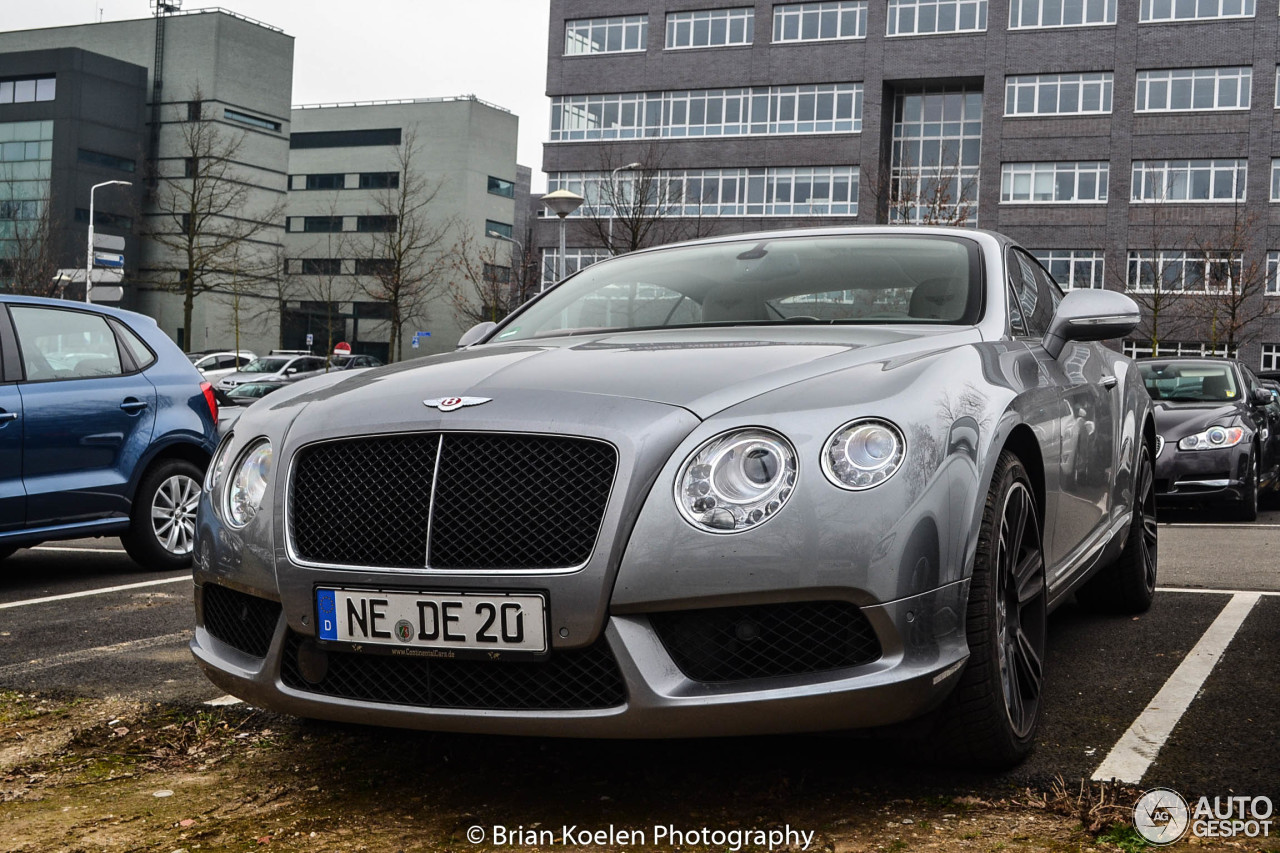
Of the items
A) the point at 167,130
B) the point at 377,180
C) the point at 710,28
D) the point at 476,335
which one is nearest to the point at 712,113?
the point at 710,28

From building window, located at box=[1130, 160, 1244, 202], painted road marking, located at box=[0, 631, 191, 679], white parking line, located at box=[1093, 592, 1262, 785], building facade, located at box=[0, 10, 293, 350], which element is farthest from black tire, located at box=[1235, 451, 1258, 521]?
building facade, located at box=[0, 10, 293, 350]

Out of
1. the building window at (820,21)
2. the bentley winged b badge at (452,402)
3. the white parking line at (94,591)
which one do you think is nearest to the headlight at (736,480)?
the bentley winged b badge at (452,402)

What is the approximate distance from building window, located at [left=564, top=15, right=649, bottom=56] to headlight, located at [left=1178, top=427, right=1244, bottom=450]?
48.9 m

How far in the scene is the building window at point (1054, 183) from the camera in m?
50.9

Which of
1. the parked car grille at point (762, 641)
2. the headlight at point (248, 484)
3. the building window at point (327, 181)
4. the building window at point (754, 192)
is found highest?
the building window at point (327, 181)

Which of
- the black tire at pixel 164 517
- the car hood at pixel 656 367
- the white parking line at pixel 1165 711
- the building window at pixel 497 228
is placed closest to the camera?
the car hood at pixel 656 367

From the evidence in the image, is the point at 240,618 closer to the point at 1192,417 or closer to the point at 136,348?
the point at 136,348

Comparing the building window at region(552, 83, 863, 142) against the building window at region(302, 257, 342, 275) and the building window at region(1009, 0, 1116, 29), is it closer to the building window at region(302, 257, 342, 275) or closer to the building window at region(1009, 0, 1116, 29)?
the building window at region(1009, 0, 1116, 29)

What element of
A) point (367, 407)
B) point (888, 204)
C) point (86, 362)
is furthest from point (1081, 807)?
point (888, 204)

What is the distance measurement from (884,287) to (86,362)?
5.01 m

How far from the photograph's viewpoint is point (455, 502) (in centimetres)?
290

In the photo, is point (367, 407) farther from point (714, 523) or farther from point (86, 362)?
point (86, 362)

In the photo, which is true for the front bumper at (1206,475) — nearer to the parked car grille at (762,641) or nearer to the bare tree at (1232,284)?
the parked car grille at (762,641)

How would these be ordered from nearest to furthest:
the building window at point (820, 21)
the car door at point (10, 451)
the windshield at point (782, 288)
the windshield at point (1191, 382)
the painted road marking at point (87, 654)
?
the windshield at point (782, 288) < the painted road marking at point (87, 654) < the car door at point (10, 451) < the windshield at point (1191, 382) < the building window at point (820, 21)
